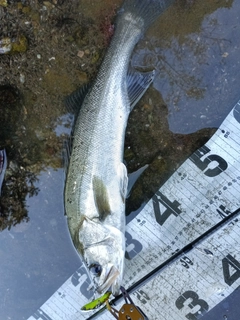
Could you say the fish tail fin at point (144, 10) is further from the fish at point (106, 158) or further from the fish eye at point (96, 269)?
the fish eye at point (96, 269)

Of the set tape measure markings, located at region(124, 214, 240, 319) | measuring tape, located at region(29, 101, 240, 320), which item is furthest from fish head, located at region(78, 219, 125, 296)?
tape measure markings, located at region(124, 214, 240, 319)

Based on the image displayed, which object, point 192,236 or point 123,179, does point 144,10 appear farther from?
point 192,236

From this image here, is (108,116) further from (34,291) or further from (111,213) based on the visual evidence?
(34,291)

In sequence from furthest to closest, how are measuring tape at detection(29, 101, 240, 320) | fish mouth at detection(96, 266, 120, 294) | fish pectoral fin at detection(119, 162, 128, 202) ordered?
1. measuring tape at detection(29, 101, 240, 320)
2. fish pectoral fin at detection(119, 162, 128, 202)
3. fish mouth at detection(96, 266, 120, 294)

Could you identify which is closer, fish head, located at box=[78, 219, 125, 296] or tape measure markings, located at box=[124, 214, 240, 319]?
fish head, located at box=[78, 219, 125, 296]

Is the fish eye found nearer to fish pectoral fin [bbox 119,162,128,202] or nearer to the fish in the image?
the fish

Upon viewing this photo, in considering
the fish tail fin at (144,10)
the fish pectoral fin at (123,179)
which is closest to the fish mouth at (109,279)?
the fish pectoral fin at (123,179)
